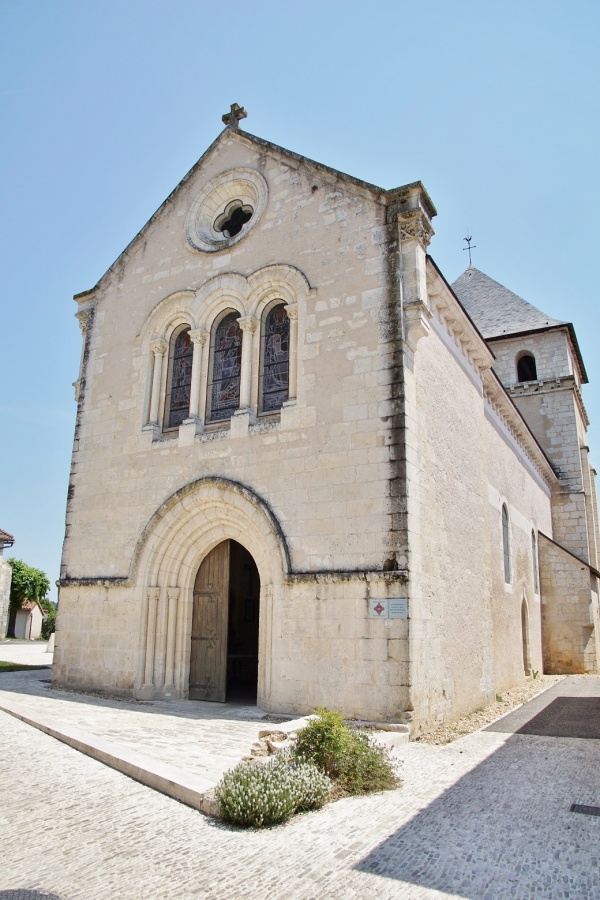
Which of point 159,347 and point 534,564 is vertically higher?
point 159,347

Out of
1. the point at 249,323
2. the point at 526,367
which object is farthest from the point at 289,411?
the point at 526,367

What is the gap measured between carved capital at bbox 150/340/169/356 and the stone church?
0.08 meters

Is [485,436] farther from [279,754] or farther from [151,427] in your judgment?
[279,754]

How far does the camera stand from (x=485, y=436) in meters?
14.1

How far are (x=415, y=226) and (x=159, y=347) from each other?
5.12 metres

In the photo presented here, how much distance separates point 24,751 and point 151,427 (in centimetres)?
608

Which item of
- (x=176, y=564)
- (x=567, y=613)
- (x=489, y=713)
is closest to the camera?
(x=489, y=713)

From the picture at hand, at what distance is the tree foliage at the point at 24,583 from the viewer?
37.5 m

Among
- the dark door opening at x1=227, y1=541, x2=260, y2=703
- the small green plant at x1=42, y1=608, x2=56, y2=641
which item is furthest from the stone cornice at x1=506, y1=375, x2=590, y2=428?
the small green plant at x1=42, y1=608, x2=56, y2=641

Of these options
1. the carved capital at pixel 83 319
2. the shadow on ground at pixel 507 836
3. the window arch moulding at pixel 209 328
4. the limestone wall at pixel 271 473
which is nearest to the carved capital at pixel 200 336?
the window arch moulding at pixel 209 328

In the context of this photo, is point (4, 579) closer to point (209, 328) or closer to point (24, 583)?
point (24, 583)

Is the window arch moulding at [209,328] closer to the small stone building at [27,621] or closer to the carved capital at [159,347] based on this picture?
the carved capital at [159,347]

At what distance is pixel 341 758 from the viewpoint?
19.0ft

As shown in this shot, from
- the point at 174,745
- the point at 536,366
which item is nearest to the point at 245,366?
the point at 174,745
